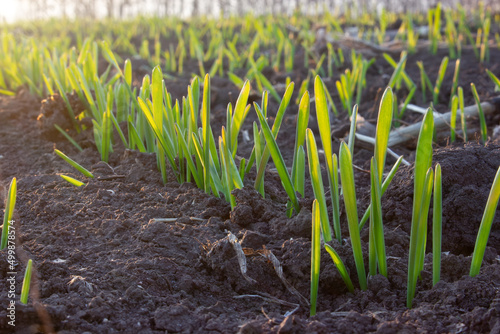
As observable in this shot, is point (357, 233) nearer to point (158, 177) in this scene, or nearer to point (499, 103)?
point (158, 177)

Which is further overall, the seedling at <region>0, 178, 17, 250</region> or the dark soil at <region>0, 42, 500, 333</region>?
the seedling at <region>0, 178, 17, 250</region>

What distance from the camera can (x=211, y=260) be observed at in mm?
1008

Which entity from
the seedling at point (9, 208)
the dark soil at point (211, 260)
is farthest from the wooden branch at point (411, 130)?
A: the seedling at point (9, 208)

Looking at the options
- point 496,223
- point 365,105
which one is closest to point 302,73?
point 365,105

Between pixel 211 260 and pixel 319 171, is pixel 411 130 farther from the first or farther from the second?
pixel 211 260

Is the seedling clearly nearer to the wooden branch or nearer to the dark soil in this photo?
the dark soil

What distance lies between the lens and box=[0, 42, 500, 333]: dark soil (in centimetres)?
82

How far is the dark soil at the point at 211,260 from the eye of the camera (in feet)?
2.68

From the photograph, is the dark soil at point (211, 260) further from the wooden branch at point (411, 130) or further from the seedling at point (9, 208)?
the wooden branch at point (411, 130)

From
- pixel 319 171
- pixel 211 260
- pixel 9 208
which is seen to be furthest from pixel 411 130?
pixel 9 208

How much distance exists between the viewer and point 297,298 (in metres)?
0.96

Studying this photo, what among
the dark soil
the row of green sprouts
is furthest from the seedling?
the row of green sprouts

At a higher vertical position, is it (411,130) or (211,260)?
(411,130)

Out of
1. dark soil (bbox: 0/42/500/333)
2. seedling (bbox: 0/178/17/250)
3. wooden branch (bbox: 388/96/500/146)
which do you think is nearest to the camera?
dark soil (bbox: 0/42/500/333)
